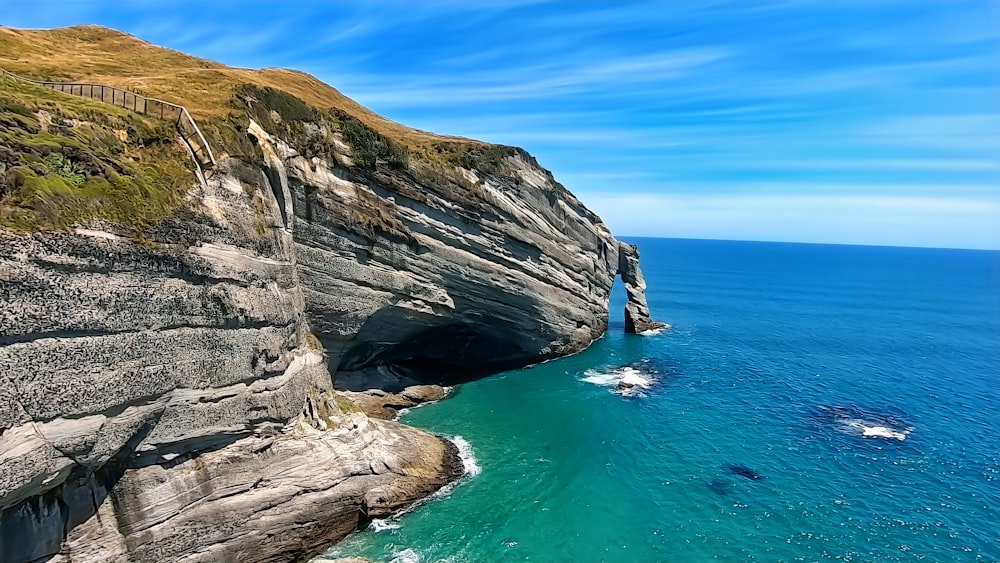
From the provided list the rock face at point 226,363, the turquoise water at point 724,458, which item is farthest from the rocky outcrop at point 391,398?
the turquoise water at point 724,458

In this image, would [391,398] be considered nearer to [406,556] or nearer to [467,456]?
Result: [467,456]

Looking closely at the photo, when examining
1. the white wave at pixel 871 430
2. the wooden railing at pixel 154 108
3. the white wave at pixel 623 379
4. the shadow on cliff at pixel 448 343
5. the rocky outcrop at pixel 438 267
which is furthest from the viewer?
the white wave at pixel 623 379

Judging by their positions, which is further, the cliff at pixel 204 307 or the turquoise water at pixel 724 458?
the turquoise water at pixel 724 458

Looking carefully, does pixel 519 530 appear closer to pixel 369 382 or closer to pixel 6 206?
pixel 369 382

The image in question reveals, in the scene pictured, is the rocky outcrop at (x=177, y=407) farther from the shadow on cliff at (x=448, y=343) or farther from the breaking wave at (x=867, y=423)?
the breaking wave at (x=867, y=423)

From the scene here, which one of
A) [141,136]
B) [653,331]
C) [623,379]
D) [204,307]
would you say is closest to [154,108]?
[141,136]
